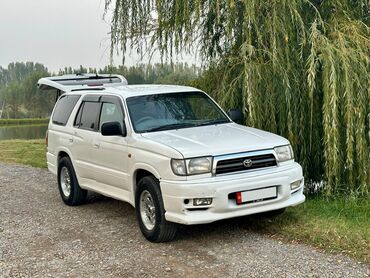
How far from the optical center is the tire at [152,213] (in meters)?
5.68

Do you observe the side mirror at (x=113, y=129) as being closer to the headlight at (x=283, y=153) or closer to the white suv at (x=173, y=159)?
the white suv at (x=173, y=159)

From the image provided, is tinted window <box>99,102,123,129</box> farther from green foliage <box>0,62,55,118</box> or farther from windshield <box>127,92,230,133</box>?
green foliage <box>0,62,55,118</box>

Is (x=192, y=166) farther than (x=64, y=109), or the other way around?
(x=64, y=109)

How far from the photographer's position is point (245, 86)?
24.2 feet

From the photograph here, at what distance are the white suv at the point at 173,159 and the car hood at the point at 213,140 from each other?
0.04ft

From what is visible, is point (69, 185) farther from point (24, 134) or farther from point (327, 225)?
point (24, 134)

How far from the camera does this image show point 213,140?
19.1 feet

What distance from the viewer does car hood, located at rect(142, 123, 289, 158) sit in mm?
5504

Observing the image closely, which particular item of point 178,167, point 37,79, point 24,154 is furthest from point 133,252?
point 37,79

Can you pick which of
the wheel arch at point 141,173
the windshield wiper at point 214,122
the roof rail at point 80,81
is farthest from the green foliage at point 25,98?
the wheel arch at point 141,173

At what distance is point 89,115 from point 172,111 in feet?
5.19

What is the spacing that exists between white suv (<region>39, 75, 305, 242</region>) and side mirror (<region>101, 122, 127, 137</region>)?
0.5 inches

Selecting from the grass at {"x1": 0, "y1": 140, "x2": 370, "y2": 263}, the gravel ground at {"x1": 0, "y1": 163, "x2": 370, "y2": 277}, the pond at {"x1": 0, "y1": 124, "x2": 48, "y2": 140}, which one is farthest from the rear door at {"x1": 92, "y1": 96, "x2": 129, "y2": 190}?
the pond at {"x1": 0, "y1": 124, "x2": 48, "y2": 140}

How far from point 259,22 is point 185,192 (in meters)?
3.48
